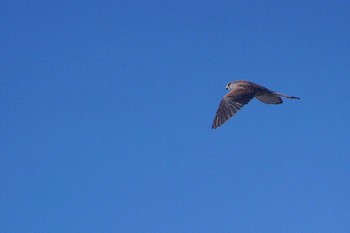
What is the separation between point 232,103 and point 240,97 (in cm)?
46

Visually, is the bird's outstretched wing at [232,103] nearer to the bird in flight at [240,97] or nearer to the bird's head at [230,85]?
the bird in flight at [240,97]

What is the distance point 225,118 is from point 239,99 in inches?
43.9

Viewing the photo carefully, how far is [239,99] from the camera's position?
69.5ft

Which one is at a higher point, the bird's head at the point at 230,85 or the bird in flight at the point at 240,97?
the bird's head at the point at 230,85

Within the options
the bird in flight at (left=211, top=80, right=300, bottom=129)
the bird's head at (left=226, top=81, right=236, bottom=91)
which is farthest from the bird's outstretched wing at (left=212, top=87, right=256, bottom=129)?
the bird's head at (left=226, top=81, right=236, bottom=91)

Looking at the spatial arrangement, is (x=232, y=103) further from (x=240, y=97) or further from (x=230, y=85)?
(x=230, y=85)

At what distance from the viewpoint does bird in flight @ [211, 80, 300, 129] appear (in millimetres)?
20641

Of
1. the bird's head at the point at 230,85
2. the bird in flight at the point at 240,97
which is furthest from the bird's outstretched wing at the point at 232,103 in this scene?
the bird's head at the point at 230,85

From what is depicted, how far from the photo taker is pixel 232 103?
21.0m

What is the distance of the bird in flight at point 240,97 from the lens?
2064 cm

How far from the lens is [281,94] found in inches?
824

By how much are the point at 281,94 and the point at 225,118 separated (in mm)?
2260

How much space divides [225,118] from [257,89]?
1985mm

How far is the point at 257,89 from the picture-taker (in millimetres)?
21578
